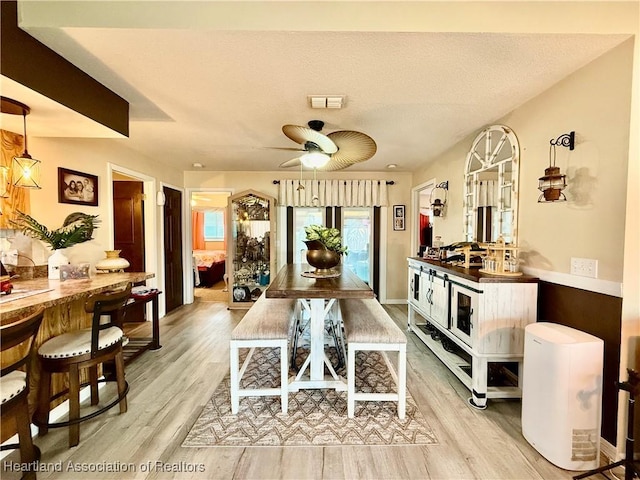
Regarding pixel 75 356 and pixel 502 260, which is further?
pixel 502 260

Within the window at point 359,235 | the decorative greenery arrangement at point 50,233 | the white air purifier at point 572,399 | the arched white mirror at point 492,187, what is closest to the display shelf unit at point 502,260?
the arched white mirror at point 492,187

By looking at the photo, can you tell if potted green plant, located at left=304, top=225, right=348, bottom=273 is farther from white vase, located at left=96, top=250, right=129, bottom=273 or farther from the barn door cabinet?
white vase, located at left=96, top=250, right=129, bottom=273

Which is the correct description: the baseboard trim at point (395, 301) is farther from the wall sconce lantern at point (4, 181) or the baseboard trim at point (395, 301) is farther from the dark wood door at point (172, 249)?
the wall sconce lantern at point (4, 181)

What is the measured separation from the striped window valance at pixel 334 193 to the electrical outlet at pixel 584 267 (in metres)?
3.38

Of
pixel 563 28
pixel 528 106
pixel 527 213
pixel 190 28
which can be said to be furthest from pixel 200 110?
pixel 527 213

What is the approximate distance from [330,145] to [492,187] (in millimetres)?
1728

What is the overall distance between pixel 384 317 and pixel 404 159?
273cm

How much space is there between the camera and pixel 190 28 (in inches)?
60.7

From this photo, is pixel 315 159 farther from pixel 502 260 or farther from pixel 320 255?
pixel 502 260

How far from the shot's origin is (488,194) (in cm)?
291

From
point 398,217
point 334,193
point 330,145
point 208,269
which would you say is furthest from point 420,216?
point 208,269

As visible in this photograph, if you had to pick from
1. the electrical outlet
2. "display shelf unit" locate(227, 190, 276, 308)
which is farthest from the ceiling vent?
"display shelf unit" locate(227, 190, 276, 308)

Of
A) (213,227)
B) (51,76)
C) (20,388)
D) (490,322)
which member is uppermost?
(51,76)

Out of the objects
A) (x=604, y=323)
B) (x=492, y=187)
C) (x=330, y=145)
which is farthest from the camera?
(x=492, y=187)
